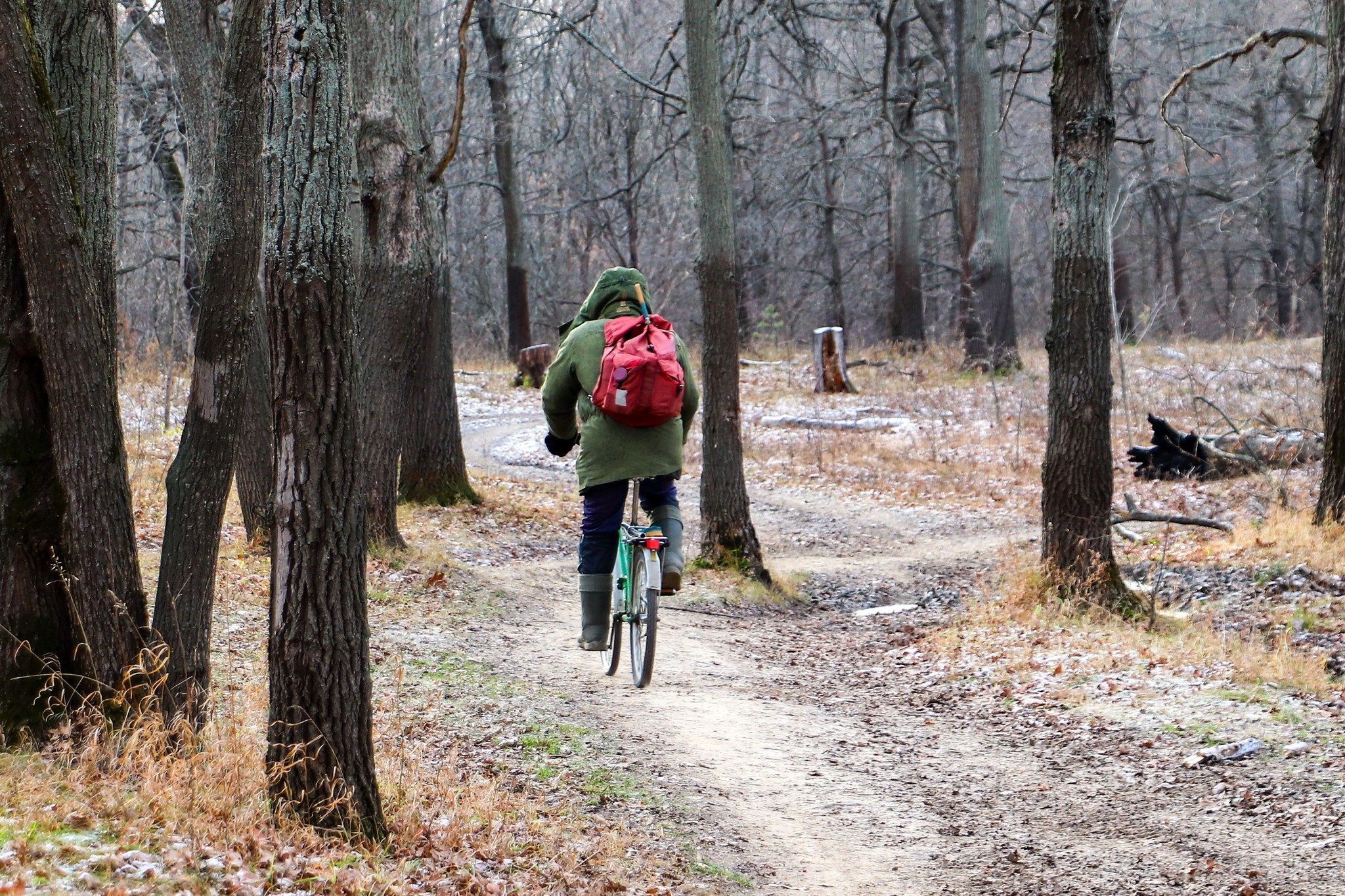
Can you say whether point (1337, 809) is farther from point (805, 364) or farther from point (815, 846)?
point (805, 364)

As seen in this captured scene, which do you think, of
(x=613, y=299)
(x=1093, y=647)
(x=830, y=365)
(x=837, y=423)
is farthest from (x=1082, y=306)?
(x=830, y=365)

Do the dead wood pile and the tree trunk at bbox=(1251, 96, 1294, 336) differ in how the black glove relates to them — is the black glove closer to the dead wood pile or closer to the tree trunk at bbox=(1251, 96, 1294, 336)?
the dead wood pile

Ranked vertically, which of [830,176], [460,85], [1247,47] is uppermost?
[830,176]

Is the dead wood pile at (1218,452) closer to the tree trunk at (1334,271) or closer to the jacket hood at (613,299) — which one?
the tree trunk at (1334,271)

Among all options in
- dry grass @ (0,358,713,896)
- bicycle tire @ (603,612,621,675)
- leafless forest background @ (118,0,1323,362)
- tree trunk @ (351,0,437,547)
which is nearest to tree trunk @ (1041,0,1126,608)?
bicycle tire @ (603,612,621,675)

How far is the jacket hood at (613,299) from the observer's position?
6.34 metres

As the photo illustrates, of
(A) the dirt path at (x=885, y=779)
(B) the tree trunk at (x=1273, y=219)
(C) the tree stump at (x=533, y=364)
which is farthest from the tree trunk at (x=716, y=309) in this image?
(B) the tree trunk at (x=1273, y=219)

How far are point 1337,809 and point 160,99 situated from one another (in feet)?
60.4

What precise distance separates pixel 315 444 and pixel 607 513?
110 inches

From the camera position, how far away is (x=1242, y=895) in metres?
4.42

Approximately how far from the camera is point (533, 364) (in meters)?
26.0

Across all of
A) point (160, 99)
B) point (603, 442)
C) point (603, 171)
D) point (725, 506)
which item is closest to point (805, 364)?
point (603, 171)

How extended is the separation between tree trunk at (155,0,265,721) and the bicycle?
2.23 metres

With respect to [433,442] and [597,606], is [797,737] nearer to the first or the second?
[597,606]
